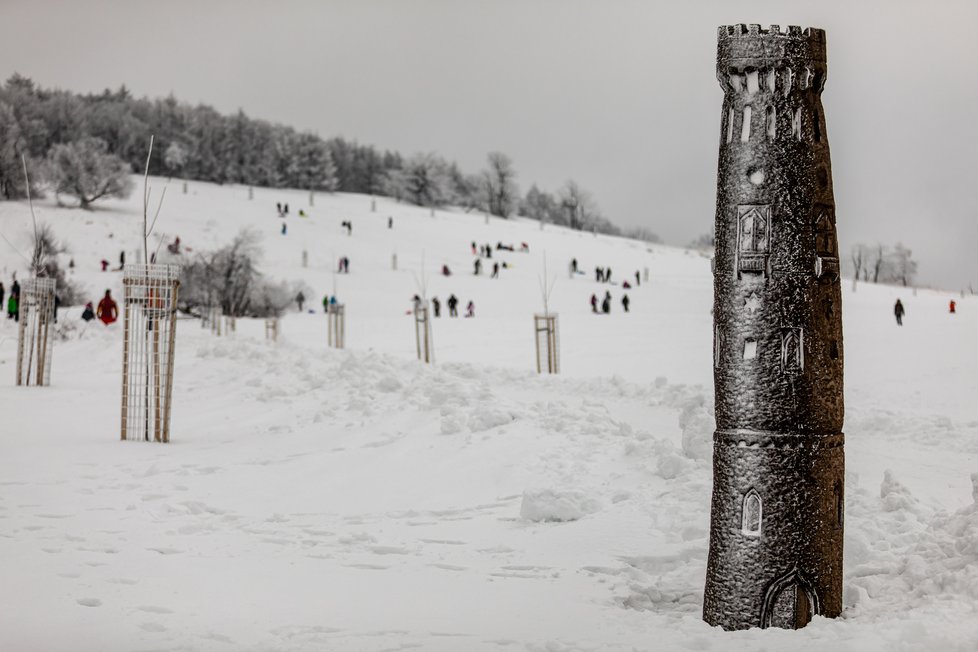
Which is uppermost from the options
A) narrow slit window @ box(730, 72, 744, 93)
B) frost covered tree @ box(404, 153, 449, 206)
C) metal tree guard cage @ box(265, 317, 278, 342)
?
frost covered tree @ box(404, 153, 449, 206)

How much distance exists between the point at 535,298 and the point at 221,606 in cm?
4554

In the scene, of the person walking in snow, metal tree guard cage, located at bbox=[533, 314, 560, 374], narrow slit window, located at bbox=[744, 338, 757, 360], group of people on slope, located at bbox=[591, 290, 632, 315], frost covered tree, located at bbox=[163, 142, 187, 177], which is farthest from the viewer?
frost covered tree, located at bbox=[163, 142, 187, 177]

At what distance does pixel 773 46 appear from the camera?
5.37 metres

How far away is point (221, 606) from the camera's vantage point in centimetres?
603

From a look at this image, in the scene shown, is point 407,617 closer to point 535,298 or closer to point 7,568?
point 7,568

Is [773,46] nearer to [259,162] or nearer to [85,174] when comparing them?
[85,174]

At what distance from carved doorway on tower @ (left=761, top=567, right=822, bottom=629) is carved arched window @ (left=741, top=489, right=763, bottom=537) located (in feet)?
0.93

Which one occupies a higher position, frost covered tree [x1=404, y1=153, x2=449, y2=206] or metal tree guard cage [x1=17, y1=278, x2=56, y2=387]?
frost covered tree [x1=404, y1=153, x2=449, y2=206]

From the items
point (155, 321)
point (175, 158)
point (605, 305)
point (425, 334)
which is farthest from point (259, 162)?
point (155, 321)

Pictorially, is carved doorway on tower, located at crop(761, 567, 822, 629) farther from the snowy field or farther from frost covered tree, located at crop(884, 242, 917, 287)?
frost covered tree, located at crop(884, 242, 917, 287)

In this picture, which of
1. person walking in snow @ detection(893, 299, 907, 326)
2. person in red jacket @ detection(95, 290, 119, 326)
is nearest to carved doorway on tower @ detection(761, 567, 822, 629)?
person walking in snow @ detection(893, 299, 907, 326)

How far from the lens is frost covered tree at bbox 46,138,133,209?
65062mm

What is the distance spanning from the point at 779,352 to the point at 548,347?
18.2 m

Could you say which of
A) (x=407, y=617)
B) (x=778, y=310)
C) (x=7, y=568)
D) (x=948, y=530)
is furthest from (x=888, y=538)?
(x=7, y=568)
